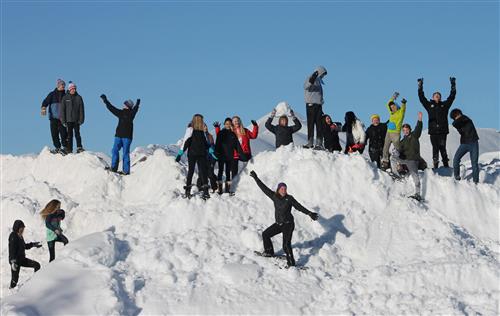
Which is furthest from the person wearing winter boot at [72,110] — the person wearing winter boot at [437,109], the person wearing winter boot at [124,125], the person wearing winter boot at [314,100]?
the person wearing winter boot at [437,109]

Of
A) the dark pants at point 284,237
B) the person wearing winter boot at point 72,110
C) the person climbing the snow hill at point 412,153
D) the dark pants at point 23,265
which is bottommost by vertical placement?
the dark pants at point 23,265

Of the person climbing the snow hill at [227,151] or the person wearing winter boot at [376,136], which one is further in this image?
the person wearing winter boot at [376,136]

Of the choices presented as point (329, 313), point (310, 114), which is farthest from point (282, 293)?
point (310, 114)

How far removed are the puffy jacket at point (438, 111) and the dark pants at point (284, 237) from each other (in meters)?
6.50

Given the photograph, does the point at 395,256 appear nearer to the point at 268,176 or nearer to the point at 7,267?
the point at 268,176

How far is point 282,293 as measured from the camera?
12.0 metres

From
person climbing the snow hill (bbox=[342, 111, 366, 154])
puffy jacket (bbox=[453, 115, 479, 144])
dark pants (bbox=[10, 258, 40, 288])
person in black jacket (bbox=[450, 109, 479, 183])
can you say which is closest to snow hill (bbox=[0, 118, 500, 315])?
dark pants (bbox=[10, 258, 40, 288])

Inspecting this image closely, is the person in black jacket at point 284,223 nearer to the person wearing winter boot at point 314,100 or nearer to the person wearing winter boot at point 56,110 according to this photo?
the person wearing winter boot at point 314,100

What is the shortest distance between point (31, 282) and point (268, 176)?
5.86 m

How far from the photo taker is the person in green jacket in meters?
16.6

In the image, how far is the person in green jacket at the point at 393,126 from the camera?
1664 centimetres

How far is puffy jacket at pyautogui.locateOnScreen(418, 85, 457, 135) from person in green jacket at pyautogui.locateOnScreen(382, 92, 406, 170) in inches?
38.8

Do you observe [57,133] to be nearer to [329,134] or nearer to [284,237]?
[329,134]

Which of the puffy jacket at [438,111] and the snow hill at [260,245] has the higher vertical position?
the puffy jacket at [438,111]
